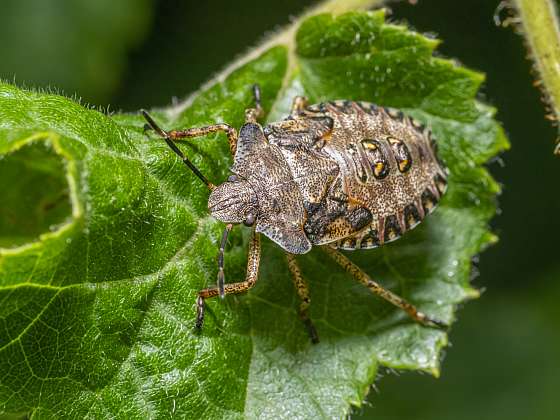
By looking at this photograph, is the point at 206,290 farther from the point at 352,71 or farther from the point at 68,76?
the point at 68,76

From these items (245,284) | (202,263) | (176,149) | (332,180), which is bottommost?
(245,284)

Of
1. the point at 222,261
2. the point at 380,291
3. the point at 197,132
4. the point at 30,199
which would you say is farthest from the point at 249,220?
the point at 30,199

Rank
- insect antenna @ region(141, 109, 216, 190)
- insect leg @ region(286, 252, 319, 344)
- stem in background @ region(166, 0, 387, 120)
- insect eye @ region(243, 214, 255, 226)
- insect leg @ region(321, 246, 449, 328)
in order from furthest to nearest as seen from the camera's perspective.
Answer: stem in background @ region(166, 0, 387, 120), insect leg @ region(321, 246, 449, 328), insect leg @ region(286, 252, 319, 344), insect eye @ region(243, 214, 255, 226), insect antenna @ region(141, 109, 216, 190)

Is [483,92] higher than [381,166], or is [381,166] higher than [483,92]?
[483,92]

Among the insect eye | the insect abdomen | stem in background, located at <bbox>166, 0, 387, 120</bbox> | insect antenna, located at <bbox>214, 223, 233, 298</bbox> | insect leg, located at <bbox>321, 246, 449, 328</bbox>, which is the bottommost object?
insect leg, located at <bbox>321, 246, 449, 328</bbox>

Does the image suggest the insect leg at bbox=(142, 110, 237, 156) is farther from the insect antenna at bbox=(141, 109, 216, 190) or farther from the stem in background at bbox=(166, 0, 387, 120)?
the stem in background at bbox=(166, 0, 387, 120)

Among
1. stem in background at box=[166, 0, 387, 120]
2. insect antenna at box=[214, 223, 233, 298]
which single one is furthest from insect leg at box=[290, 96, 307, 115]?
insect antenna at box=[214, 223, 233, 298]

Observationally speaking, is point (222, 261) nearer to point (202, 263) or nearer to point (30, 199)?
point (202, 263)

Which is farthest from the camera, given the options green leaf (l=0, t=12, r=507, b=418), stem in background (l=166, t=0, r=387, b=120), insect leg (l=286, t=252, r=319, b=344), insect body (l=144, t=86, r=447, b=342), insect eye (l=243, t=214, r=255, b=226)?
stem in background (l=166, t=0, r=387, b=120)
